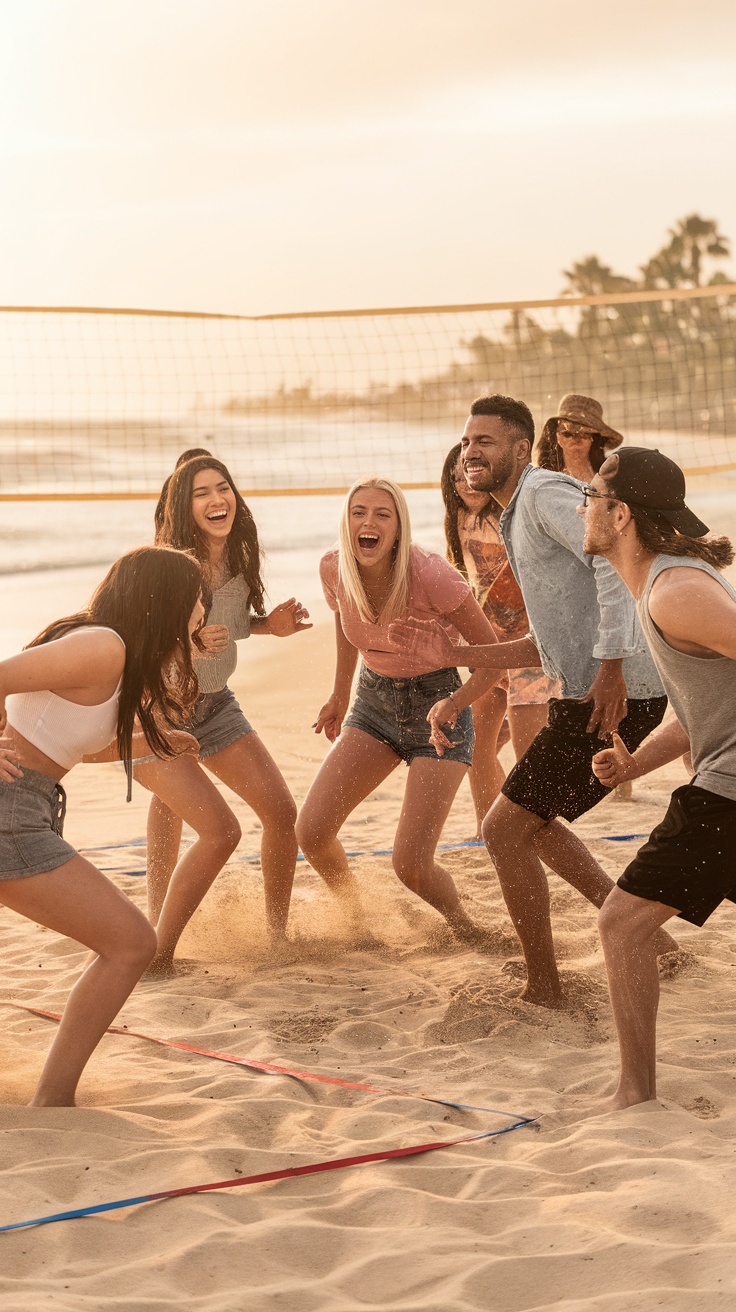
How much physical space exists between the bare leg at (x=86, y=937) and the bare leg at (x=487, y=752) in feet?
10.0

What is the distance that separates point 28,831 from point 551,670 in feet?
6.01

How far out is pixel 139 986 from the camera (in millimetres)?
4824

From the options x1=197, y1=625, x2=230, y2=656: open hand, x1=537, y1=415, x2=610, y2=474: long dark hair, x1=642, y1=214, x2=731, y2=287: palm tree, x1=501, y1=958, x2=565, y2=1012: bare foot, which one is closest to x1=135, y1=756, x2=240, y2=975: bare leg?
x1=197, y1=625, x2=230, y2=656: open hand

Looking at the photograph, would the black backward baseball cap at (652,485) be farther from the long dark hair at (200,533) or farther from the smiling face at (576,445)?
the smiling face at (576,445)

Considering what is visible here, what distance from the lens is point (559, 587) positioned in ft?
14.3

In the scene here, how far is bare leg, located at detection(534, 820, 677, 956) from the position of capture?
4348 mm

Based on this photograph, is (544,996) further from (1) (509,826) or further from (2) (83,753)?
(2) (83,753)

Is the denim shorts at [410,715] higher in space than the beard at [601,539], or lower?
lower

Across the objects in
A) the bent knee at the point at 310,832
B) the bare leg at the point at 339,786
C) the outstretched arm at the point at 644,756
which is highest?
the outstretched arm at the point at 644,756

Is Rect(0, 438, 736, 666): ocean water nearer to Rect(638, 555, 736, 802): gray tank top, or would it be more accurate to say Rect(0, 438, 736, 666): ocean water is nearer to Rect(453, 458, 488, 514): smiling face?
Rect(453, 458, 488, 514): smiling face

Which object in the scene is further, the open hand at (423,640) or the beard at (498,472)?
the open hand at (423,640)

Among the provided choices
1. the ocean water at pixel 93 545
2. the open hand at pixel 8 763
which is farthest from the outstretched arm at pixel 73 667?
the ocean water at pixel 93 545

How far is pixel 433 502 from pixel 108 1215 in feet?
89.5

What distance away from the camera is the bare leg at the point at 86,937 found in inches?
135
